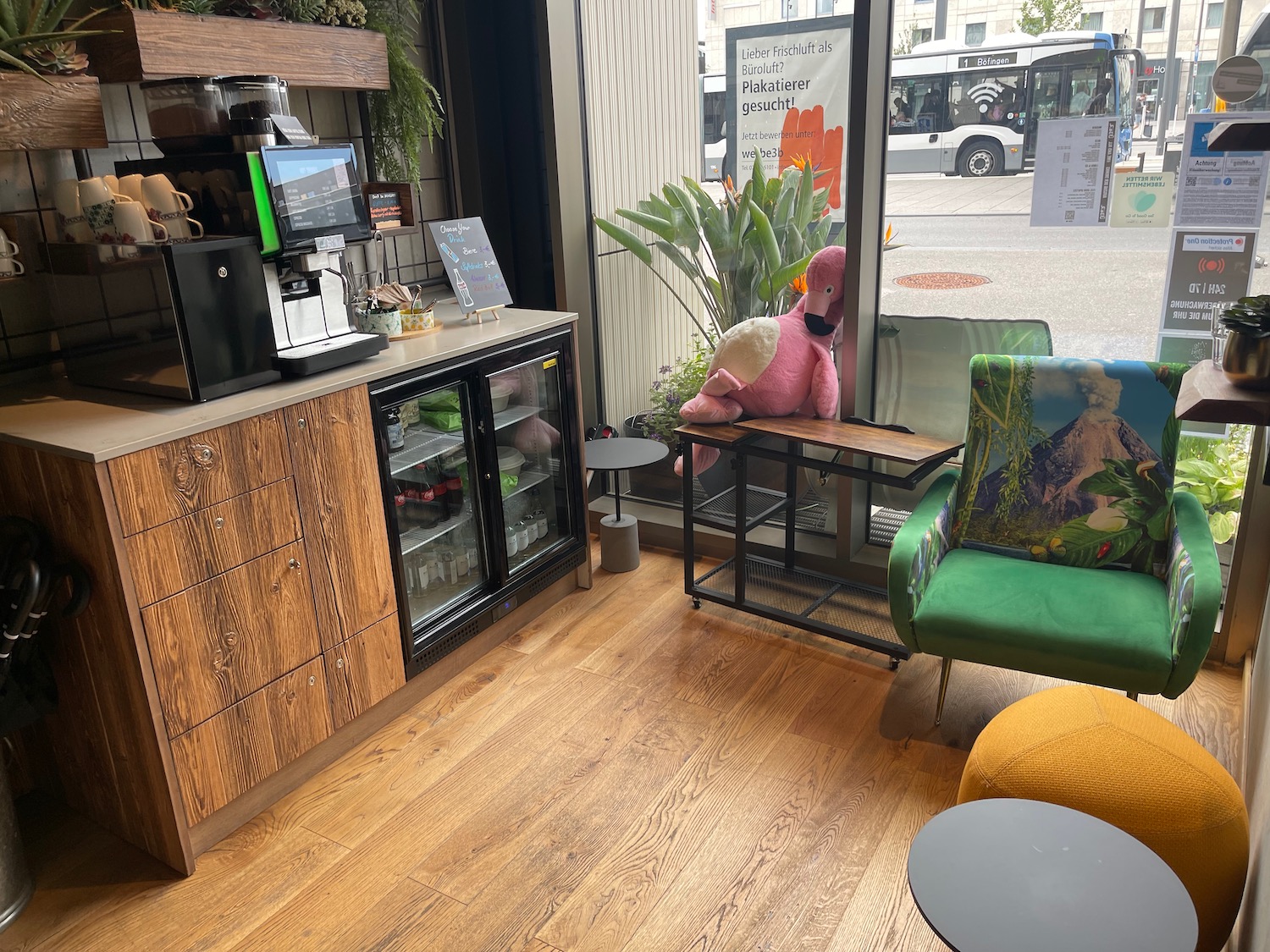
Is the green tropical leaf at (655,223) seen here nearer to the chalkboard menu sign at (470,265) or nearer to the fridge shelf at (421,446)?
the chalkboard menu sign at (470,265)

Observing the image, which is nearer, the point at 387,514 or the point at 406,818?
the point at 406,818

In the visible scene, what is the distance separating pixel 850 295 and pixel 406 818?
2.01 m

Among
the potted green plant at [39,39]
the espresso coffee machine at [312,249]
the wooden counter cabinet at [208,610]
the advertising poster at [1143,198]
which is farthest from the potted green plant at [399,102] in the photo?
the advertising poster at [1143,198]

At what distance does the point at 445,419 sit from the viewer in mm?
→ 2801

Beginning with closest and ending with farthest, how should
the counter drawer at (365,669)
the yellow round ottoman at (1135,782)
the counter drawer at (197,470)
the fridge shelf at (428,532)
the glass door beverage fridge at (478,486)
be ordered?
1. the yellow round ottoman at (1135,782)
2. the counter drawer at (197,470)
3. the counter drawer at (365,669)
4. the glass door beverage fridge at (478,486)
5. the fridge shelf at (428,532)

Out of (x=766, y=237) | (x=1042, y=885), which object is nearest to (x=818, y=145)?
(x=766, y=237)

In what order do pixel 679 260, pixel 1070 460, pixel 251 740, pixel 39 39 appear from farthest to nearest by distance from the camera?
pixel 679 260 → pixel 1070 460 → pixel 251 740 → pixel 39 39

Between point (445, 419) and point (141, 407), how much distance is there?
857 mm

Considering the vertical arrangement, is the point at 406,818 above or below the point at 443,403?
below

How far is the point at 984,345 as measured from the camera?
3.00 metres

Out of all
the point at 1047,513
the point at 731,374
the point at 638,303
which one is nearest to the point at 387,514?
the point at 731,374

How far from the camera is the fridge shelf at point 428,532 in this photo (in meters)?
2.79

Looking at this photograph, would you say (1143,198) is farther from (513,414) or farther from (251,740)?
(251,740)

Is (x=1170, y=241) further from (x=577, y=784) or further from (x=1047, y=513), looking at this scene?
(x=577, y=784)
